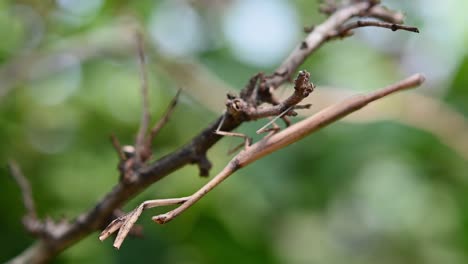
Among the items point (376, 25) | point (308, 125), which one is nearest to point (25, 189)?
point (308, 125)

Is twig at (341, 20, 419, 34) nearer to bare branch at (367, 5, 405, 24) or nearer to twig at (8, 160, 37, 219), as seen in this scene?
bare branch at (367, 5, 405, 24)

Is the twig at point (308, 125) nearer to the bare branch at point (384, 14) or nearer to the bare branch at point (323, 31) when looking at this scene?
the bare branch at point (323, 31)

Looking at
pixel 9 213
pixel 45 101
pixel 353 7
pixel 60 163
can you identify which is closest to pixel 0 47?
pixel 45 101

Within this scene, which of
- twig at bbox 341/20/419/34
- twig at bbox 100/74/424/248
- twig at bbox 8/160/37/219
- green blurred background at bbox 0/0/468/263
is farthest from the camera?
green blurred background at bbox 0/0/468/263

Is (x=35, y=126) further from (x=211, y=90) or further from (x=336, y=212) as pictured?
(x=336, y=212)

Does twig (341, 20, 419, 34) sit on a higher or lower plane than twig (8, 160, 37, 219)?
higher

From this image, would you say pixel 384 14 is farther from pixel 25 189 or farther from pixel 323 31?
pixel 25 189

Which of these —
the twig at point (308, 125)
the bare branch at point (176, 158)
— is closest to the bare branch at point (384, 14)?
the bare branch at point (176, 158)

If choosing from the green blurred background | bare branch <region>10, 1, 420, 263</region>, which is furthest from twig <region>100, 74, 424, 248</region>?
the green blurred background

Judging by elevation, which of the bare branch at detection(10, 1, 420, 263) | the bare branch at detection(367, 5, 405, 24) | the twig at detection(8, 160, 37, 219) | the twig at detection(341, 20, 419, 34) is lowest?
the twig at detection(8, 160, 37, 219)
